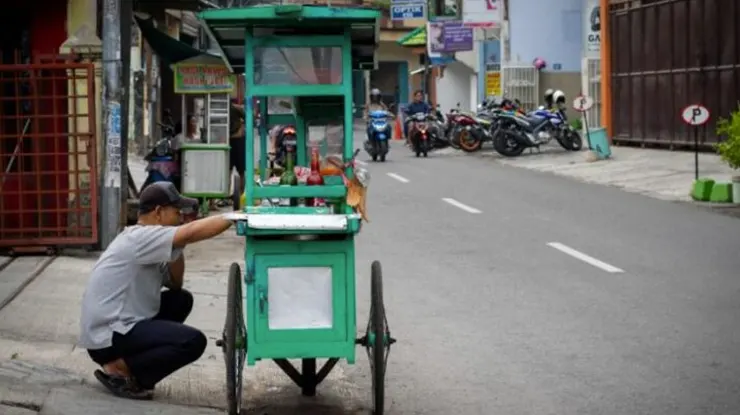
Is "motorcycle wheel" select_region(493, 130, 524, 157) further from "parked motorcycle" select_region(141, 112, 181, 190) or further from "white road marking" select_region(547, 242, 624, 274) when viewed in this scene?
"white road marking" select_region(547, 242, 624, 274)

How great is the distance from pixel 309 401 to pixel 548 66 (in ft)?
128

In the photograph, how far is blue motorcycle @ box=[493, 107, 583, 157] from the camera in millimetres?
34188

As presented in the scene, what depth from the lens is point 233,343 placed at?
24.6ft

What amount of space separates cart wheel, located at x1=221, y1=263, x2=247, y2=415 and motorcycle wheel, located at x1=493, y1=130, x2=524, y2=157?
2679 centimetres

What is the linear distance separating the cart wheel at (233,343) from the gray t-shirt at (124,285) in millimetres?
508

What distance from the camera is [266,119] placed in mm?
9203

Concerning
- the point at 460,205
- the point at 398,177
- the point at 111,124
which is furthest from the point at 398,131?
the point at 111,124

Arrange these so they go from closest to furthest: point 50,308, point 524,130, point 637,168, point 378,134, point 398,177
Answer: point 50,308, point 398,177, point 637,168, point 378,134, point 524,130

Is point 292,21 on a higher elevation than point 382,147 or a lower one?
Result: higher

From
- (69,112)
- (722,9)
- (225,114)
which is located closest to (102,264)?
(69,112)

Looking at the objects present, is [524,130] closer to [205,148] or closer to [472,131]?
[472,131]

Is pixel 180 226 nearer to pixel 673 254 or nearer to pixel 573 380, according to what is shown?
pixel 573 380

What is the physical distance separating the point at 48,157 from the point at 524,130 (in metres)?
19.9

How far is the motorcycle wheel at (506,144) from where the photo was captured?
34.2 meters
